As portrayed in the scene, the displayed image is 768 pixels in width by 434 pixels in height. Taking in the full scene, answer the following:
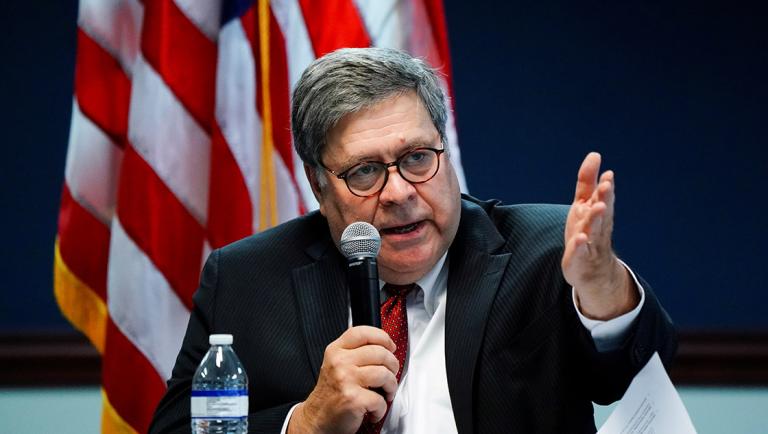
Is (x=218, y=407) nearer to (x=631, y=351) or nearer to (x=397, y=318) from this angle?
(x=397, y=318)

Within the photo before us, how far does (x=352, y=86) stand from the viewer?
6.82 ft

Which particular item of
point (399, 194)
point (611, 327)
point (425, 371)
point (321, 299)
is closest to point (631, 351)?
point (611, 327)

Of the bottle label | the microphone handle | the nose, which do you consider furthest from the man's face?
the bottle label

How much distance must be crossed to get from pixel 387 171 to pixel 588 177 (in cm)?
54

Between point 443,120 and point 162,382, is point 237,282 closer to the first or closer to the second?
point 443,120

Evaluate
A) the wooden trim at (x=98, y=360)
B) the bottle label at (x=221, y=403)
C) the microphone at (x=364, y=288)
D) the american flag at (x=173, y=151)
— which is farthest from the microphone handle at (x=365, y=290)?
the wooden trim at (x=98, y=360)

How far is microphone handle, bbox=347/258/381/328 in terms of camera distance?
1.61 meters

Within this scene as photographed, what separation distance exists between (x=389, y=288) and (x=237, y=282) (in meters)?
0.37

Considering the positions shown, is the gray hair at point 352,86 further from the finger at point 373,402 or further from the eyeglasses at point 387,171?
the finger at point 373,402

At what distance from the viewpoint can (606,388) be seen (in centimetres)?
194

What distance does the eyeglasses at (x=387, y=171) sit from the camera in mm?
2066

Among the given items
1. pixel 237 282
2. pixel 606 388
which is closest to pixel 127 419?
pixel 237 282

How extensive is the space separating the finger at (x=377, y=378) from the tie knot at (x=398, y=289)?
0.57 metres

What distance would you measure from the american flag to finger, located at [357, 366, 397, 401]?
61.1 inches
